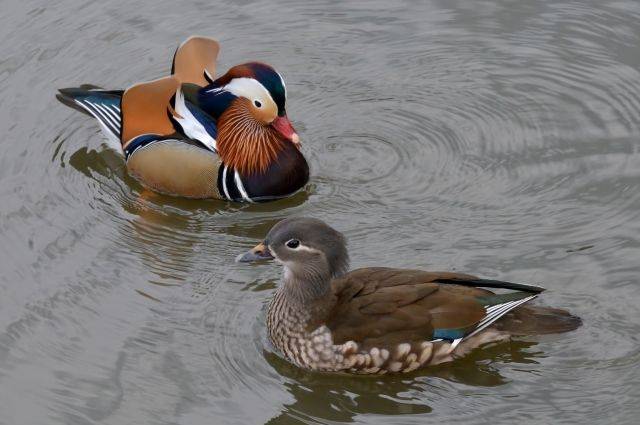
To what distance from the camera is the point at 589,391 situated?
7.28 m


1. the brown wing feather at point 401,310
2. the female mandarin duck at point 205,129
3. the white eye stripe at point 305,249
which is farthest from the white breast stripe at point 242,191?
the brown wing feather at point 401,310

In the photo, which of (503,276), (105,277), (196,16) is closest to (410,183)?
(503,276)

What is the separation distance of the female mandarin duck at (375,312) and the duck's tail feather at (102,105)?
2.65m

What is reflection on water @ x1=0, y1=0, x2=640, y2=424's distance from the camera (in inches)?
294

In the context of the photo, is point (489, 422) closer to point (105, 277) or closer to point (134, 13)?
point (105, 277)

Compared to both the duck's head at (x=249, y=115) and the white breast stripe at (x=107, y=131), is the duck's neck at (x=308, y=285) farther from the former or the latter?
the white breast stripe at (x=107, y=131)

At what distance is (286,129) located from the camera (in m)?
9.66

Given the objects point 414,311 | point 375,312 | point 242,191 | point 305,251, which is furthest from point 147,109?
point 414,311

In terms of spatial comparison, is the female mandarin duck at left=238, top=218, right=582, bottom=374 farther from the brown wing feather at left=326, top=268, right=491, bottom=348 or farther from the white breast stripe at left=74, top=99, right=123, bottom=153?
the white breast stripe at left=74, top=99, right=123, bottom=153

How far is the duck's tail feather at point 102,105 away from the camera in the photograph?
996 cm

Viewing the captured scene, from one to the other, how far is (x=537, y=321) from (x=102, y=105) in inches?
156

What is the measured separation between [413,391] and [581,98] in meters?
3.70

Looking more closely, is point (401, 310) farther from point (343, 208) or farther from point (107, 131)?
point (107, 131)

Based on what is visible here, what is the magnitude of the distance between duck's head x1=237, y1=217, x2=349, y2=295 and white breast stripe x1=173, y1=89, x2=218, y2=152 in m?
2.27
